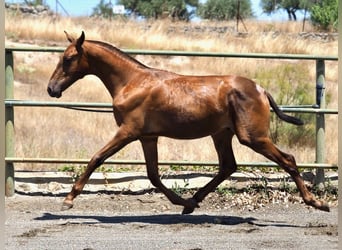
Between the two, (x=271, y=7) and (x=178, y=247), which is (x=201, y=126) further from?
(x=271, y=7)

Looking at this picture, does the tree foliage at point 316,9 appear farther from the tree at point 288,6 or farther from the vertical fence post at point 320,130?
the vertical fence post at point 320,130

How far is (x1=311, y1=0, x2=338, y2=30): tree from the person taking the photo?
2840 centimetres

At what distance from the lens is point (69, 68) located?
752cm

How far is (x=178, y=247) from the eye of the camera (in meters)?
6.12

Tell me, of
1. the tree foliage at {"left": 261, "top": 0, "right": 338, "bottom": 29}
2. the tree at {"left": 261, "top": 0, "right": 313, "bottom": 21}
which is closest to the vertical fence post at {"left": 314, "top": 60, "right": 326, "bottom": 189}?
the tree foliage at {"left": 261, "top": 0, "right": 338, "bottom": 29}

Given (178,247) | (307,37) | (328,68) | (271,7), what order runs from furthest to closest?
(271,7)
(307,37)
(328,68)
(178,247)

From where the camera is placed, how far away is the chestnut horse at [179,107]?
Result: 7215 millimetres

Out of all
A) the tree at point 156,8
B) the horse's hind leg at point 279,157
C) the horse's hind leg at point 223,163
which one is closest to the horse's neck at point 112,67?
the horse's hind leg at point 223,163

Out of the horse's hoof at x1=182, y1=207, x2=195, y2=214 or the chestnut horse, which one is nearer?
the chestnut horse

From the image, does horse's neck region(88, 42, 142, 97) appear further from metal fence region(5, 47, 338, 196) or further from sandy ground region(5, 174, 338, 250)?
sandy ground region(5, 174, 338, 250)

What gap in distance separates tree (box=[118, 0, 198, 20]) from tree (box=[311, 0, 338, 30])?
1067cm

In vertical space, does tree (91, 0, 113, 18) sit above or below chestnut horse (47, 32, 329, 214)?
above

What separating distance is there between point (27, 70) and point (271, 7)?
2460 centimetres

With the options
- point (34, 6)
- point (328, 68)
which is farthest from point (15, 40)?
point (328, 68)
